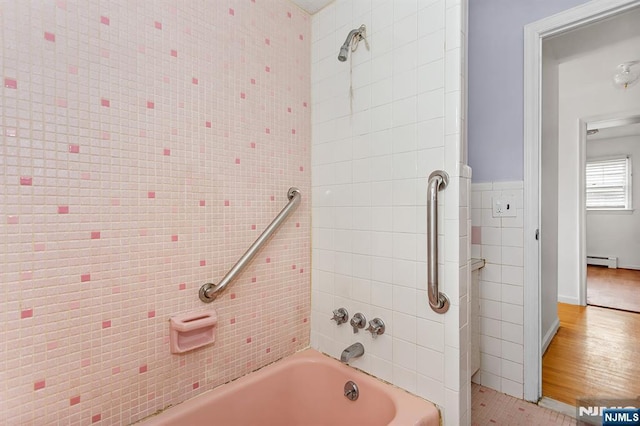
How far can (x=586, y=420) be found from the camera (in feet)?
5.37

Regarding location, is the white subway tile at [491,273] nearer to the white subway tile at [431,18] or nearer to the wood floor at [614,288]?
the white subway tile at [431,18]

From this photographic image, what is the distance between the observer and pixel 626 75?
9.59ft

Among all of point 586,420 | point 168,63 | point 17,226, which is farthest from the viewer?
point 586,420

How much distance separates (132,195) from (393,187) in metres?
1.00

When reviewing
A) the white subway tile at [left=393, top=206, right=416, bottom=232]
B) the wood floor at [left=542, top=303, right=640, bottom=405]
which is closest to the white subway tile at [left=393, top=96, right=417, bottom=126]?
the white subway tile at [left=393, top=206, right=416, bottom=232]

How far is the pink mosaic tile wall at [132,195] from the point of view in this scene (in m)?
0.87

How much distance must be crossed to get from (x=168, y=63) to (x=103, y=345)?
100cm

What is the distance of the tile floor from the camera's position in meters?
1.61

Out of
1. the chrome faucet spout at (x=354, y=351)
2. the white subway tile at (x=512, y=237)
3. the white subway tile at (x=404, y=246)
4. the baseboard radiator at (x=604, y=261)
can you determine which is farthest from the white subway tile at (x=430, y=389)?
the baseboard radiator at (x=604, y=261)

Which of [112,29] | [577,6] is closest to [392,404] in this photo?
[112,29]

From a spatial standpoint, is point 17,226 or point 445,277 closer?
point 17,226

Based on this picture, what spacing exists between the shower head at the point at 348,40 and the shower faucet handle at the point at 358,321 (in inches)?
46.1

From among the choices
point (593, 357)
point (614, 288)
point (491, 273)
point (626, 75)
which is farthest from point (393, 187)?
point (614, 288)

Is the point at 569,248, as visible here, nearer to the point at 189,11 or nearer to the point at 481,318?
the point at 481,318
